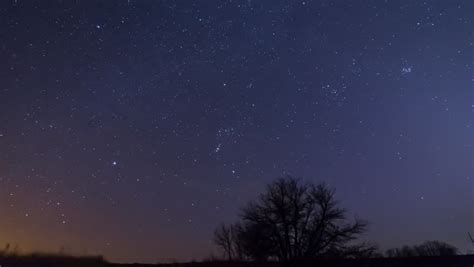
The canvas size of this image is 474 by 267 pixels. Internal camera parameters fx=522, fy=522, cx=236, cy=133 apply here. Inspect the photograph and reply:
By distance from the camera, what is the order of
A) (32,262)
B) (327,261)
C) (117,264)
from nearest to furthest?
(32,262) → (327,261) → (117,264)

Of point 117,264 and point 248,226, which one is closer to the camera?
point 117,264

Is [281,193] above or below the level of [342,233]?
above

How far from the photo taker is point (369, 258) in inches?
1748

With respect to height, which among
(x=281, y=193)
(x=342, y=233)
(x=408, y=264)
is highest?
(x=281, y=193)

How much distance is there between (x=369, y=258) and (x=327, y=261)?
4236 mm

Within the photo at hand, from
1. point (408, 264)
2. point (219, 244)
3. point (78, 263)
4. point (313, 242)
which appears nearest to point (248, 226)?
point (313, 242)

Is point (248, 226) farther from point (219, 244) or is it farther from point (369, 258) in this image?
point (219, 244)

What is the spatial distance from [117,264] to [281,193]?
17232 millimetres

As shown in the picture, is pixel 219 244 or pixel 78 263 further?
pixel 219 244

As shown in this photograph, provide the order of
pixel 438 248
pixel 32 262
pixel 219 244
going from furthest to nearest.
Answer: pixel 438 248 → pixel 219 244 → pixel 32 262

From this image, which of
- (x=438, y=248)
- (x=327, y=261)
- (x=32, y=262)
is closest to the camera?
(x=32, y=262)

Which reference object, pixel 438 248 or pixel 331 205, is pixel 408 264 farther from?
pixel 438 248

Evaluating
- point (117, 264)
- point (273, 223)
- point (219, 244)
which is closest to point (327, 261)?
point (273, 223)

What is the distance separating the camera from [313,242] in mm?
49094
